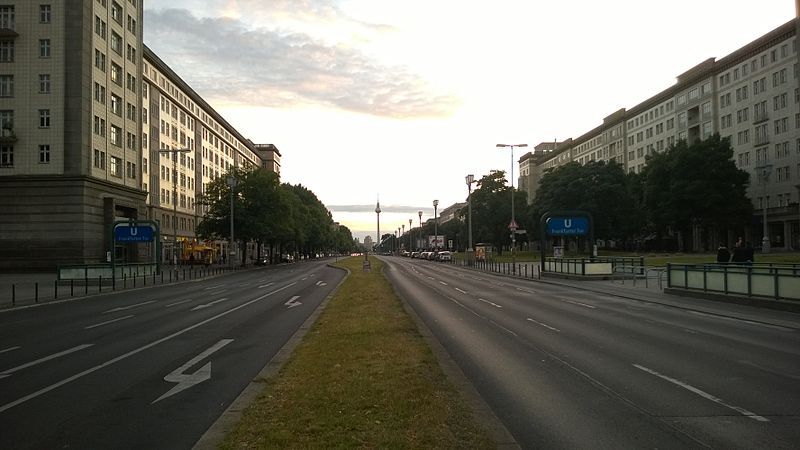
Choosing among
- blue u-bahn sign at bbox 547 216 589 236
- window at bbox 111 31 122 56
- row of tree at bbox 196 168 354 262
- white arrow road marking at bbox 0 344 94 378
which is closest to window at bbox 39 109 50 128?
window at bbox 111 31 122 56

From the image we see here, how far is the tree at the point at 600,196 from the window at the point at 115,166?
2149 inches

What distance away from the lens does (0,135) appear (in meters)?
52.2

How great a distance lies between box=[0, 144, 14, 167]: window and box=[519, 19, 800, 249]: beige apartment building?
237ft

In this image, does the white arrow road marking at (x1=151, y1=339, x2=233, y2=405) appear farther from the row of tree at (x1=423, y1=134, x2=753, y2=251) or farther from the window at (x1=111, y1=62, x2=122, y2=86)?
the row of tree at (x1=423, y1=134, x2=753, y2=251)

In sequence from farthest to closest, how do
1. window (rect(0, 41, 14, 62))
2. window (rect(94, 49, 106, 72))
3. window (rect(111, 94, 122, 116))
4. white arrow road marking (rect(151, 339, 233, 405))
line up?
window (rect(111, 94, 122, 116)) → window (rect(94, 49, 106, 72)) → window (rect(0, 41, 14, 62)) → white arrow road marking (rect(151, 339, 233, 405))

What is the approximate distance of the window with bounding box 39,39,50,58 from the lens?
52.8 m

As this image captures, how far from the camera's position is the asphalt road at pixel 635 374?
6.52m

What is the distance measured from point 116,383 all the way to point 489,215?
A: 328 feet

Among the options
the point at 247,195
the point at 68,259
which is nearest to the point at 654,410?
the point at 68,259

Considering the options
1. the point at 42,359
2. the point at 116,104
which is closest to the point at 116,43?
the point at 116,104

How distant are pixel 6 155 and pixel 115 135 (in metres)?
9.37

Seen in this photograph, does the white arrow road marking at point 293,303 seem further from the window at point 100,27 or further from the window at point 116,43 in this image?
the window at point 116,43

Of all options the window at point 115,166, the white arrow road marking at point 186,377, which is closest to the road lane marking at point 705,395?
the white arrow road marking at point 186,377

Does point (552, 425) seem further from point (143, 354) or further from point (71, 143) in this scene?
point (71, 143)
